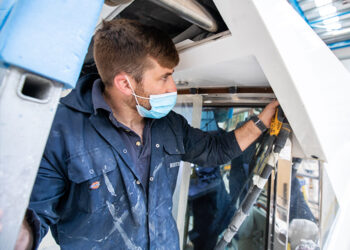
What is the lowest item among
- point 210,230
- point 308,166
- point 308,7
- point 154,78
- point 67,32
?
point 210,230

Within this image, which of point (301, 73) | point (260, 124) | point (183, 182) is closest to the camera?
point (301, 73)

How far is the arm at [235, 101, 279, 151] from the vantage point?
3.15ft

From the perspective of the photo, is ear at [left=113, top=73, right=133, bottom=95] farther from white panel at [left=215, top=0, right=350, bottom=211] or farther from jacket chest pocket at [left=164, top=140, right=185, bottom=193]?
white panel at [left=215, top=0, right=350, bottom=211]

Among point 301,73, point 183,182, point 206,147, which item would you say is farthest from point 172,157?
point 301,73

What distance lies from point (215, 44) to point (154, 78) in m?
0.33

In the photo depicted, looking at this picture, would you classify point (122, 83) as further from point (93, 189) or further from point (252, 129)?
point (252, 129)

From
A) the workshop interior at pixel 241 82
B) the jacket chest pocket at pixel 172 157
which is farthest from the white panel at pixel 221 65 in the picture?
the jacket chest pocket at pixel 172 157

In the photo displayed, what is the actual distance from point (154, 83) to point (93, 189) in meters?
0.55

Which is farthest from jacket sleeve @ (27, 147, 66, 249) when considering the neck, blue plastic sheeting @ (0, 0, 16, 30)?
blue plastic sheeting @ (0, 0, 16, 30)

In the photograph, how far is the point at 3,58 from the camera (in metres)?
0.23

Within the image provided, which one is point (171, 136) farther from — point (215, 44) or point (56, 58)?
point (56, 58)

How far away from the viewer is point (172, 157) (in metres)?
1.05

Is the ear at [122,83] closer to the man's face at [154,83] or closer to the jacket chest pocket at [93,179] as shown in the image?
the man's face at [154,83]

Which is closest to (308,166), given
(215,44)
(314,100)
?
(314,100)
